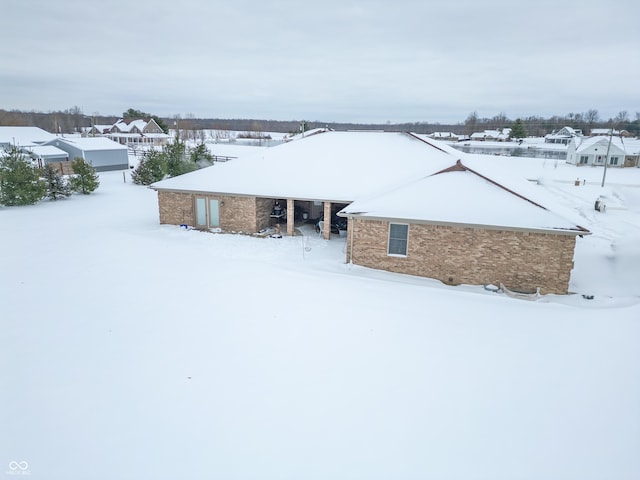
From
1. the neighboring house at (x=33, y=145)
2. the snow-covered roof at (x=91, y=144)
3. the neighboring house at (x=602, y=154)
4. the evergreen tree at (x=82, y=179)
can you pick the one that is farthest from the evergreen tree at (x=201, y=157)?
the neighboring house at (x=602, y=154)

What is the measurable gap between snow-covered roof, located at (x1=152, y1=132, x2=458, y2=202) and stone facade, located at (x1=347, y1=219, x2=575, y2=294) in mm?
3335

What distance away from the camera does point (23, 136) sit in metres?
45.2

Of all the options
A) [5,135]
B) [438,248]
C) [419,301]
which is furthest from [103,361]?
[5,135]

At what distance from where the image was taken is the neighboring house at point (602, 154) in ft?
167

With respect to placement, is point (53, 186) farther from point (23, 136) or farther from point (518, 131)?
point (518, 131)

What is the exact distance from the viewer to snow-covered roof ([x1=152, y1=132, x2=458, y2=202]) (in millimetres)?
17125

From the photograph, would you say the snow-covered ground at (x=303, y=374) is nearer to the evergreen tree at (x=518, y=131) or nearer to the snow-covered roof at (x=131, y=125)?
the snow-covered roof at (x=131, y=125)

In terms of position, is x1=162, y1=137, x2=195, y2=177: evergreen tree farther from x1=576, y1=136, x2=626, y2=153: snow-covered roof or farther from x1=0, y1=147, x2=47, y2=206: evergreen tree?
x1=576, y1=136, x2=626, y2=153: snow-covered roof

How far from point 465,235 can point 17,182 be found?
25105mm

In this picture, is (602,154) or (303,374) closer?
(303,374)

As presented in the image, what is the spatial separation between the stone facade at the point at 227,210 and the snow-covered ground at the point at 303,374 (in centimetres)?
407

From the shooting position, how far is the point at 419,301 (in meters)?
11.4

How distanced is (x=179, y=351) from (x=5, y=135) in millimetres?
49883

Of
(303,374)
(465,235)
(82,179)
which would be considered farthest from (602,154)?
(303,374)
